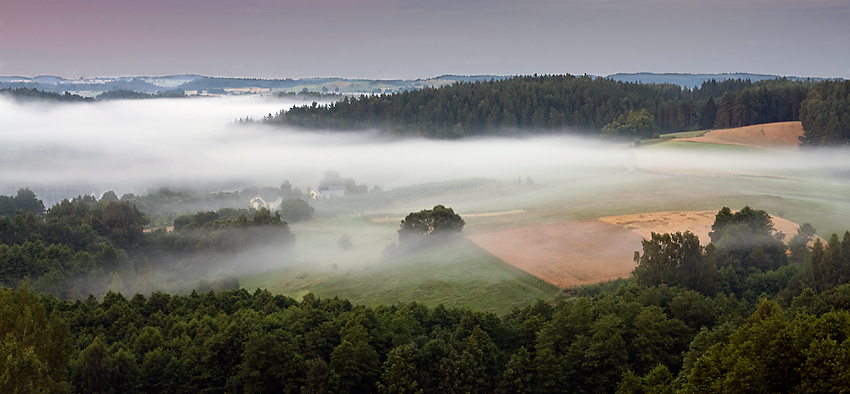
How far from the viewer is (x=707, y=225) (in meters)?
67.8

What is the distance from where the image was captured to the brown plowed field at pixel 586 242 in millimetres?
60281

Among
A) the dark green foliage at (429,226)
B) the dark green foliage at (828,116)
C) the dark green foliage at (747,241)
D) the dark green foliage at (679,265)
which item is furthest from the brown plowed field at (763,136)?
the dark green foliage at (679,265)

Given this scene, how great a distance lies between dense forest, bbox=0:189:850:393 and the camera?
97.1 ft

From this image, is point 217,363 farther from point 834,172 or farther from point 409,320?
point 834,172

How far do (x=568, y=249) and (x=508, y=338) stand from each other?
25852mm

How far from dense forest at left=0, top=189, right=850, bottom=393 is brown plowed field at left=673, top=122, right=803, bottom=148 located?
Result: 251 feet

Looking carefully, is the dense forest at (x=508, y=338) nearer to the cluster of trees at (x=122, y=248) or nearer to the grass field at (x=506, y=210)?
the grass field at (x=506, y=210)

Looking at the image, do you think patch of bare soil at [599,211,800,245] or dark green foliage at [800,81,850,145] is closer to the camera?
patch of bare soil at [599,211,800,245]

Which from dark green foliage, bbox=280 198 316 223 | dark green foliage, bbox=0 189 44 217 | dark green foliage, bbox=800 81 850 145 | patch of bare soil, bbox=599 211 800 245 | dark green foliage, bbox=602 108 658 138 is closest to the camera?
patch of bare soil, bbox=599 211 800 245

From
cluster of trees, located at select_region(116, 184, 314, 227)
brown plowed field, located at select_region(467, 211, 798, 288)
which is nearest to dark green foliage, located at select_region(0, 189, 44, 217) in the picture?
cluster of trees, located at select_region(116, 184, 314, 227)

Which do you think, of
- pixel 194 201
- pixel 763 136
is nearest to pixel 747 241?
pixel 763 136

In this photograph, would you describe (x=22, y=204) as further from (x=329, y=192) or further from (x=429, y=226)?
(x=429, y=226)

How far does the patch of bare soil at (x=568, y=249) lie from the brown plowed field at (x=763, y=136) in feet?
223

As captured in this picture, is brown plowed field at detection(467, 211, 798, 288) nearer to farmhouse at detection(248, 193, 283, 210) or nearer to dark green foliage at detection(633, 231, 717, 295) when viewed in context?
dark green foliage at detection(633, 231, 717, 295)
